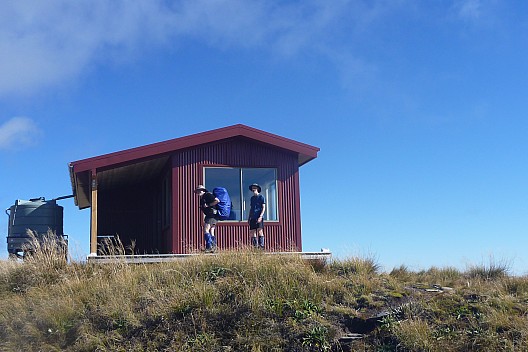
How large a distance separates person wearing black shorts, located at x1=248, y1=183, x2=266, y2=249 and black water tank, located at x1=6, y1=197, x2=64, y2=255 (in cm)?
608

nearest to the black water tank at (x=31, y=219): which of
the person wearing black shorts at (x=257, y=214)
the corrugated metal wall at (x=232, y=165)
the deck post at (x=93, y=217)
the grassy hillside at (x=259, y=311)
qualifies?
the deck post at (x=93, y=217)

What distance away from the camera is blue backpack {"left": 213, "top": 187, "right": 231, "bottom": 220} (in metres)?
14.6

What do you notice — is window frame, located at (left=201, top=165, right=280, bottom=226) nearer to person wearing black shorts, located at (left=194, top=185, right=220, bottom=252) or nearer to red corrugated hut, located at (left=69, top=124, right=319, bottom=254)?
red corrugated hut, located at (left=69, top=124, right=319, bottom=254)

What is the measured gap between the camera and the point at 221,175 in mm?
15242

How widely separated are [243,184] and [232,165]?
545 millimetres

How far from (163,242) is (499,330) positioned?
10339mm

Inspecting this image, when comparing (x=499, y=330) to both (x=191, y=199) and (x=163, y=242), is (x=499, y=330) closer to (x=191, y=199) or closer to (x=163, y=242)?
(x=191, y=199)

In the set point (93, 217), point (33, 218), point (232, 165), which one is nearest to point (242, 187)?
point (232, 165)

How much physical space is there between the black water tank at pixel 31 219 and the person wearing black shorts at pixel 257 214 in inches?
240

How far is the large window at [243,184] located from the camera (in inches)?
594

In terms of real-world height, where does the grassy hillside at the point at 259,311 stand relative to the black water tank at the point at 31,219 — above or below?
below

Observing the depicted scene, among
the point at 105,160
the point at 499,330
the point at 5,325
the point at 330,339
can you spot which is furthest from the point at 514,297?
the point at 105,160

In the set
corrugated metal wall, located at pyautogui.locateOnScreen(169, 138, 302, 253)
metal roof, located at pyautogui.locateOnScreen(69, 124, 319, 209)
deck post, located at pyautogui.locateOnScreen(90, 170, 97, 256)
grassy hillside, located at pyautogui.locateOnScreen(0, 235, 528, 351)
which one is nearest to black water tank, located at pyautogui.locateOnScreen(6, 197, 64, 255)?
metal roof, located at pyautogui.locateOnScreen(69, 124, 319, 209)

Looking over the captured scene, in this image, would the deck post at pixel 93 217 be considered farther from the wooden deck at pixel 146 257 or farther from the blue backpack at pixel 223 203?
the blue backpack at pixel 223 203
